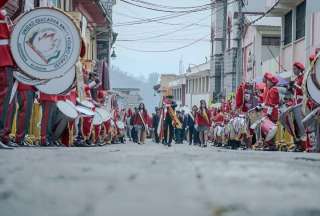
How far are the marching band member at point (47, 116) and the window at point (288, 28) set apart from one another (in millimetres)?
20937

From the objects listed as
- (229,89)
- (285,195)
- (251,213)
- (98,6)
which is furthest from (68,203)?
(229,89)

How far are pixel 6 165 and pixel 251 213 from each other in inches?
102

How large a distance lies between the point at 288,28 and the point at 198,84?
4143cm

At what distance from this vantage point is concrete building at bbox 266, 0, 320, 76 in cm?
2483

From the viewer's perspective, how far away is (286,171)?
4707 mm

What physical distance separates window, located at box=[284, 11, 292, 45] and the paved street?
26.2 m

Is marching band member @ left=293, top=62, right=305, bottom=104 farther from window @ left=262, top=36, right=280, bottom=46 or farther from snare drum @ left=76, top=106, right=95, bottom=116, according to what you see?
window @ left=262, top=36, right=280, bottom=46

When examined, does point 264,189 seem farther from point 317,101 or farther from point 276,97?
point 276,97

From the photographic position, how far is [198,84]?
7262 centimetres

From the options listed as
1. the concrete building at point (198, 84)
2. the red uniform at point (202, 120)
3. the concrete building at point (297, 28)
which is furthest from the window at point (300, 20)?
the concrete building at point (198, 84)

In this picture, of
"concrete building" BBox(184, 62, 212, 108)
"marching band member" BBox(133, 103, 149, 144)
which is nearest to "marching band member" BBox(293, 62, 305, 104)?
"marching band member" BBox(133, 103, 149, 144)

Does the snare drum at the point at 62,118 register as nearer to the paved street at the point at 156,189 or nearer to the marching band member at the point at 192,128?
the paved street at the point at 156,189

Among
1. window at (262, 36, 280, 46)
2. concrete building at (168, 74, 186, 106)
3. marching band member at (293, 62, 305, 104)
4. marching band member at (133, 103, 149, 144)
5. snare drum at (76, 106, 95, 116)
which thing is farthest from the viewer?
concrete building at (168, 74, 186, 106)

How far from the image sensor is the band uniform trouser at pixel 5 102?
8.16m
